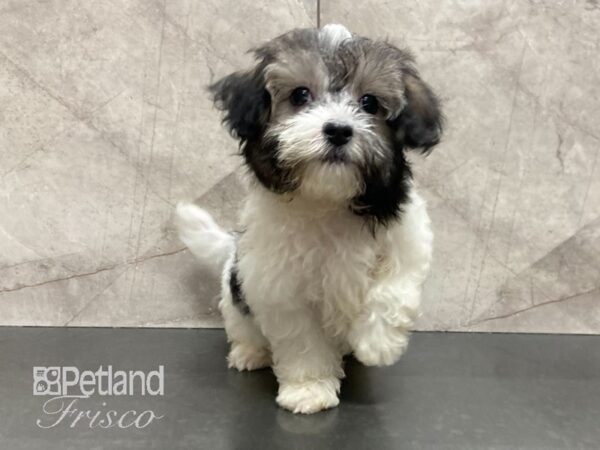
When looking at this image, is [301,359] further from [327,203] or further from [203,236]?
[203,236]

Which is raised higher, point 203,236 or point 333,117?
point 333,117

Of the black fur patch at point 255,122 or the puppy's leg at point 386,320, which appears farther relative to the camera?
the puppy's leg at point 386,320

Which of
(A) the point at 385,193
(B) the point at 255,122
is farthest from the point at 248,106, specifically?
(A) the point at 385,193

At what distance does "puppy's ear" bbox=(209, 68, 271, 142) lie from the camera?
1.76m

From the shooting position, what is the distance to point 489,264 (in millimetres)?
2645

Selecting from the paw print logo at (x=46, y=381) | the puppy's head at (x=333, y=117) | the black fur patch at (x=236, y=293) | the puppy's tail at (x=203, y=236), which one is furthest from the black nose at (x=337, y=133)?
the paw print logo at (x=46, y=381)

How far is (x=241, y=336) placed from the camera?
2.31 meters

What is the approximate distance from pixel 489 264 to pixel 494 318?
0.76 ft

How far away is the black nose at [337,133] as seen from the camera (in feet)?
→ 5.25

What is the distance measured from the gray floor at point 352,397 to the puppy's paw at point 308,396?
0.09 feet

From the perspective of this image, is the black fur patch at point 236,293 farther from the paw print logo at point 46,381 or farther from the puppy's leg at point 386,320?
the paw print logo at point 46,381

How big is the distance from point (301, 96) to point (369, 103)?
182mm

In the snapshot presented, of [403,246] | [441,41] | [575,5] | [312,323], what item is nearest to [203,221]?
[312,323]

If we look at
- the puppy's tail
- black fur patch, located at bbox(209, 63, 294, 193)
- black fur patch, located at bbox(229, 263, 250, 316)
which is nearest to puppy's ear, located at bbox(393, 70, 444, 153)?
black fur patch, located at bbox(209, 63, 294, 193)
